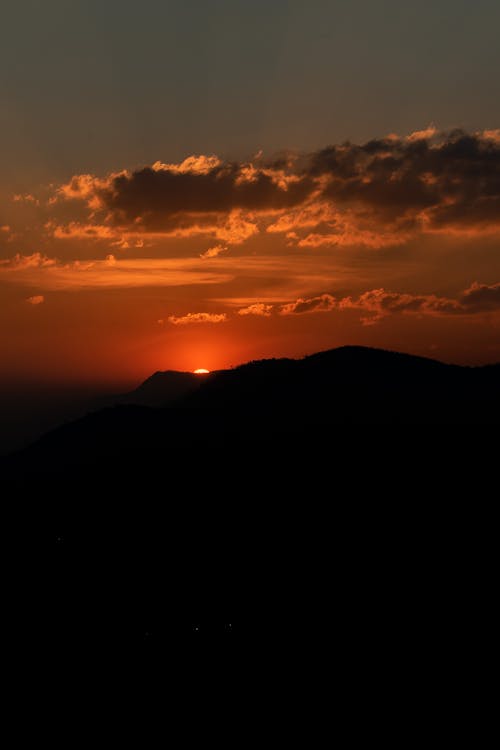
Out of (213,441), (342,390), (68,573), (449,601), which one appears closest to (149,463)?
(213,441)

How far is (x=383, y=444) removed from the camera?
179 feet

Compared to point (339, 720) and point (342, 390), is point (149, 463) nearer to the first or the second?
point (342, 390)

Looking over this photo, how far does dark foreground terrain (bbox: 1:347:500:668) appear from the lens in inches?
1379

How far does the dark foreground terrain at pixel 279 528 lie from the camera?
1379 inches

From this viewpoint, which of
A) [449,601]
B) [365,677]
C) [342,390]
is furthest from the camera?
[342,390]

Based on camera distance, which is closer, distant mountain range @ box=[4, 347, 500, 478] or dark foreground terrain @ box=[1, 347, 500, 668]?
dark foreground terrain @ box=[1, 347, 500, 668]

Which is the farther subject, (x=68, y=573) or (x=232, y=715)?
(x=68, y=573)

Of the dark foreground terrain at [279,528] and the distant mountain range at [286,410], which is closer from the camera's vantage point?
the dark foreground terrain at [279,528]

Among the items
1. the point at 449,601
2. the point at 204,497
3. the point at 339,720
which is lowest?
the point at 339,720

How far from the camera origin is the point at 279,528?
4559cm

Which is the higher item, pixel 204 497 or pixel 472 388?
pixel 472 388

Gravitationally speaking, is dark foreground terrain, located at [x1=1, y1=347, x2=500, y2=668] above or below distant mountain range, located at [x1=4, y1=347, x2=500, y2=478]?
below

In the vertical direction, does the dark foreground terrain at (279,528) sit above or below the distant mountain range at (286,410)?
below

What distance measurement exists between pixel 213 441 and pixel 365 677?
34954mm
